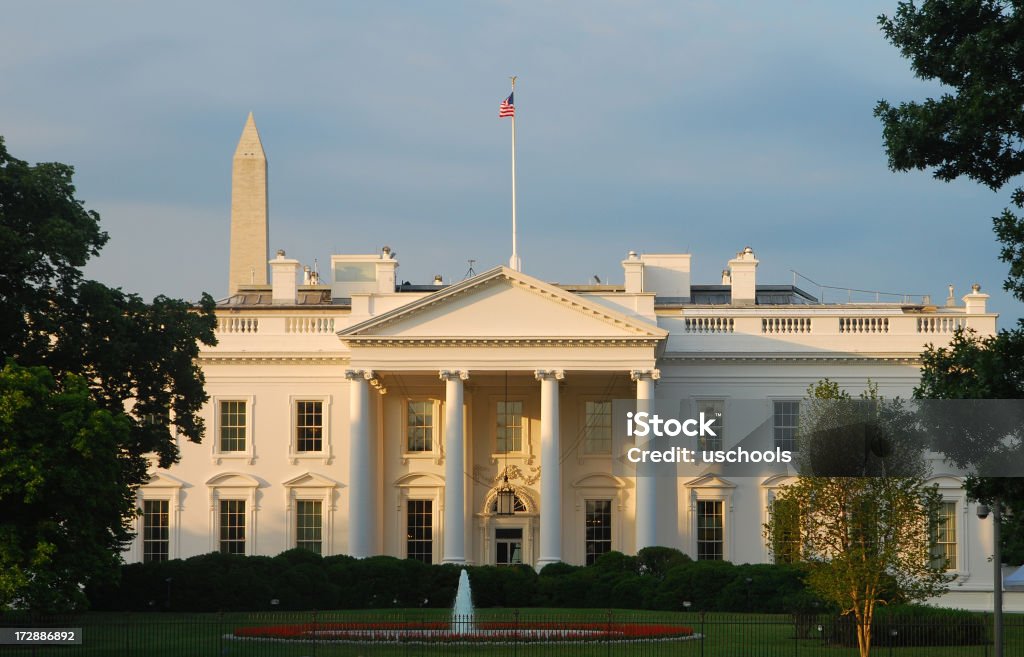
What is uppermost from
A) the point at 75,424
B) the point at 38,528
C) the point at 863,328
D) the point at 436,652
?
the point at 863,328

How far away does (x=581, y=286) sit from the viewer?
67.4m

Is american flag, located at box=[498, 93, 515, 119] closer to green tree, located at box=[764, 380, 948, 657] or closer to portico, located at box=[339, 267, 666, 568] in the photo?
portico, located at box=[339, 267, 666, 568]

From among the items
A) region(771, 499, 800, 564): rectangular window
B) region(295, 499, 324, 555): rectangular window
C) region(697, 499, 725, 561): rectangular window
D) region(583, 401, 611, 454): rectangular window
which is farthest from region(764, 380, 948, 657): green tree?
region(295, 499, 324, 555): rectangular window

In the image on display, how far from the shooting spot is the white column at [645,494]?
184 ft

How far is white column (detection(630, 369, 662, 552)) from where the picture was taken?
5594 cm

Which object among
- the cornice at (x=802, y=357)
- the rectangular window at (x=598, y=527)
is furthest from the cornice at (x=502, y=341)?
the rectangular window at (x=598, y=527)

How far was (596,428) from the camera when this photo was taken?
60312 mm

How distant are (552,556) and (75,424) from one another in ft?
82.4

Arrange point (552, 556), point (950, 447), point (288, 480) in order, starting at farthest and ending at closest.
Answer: point (288, 480), point (552, 556), point (950, 447)

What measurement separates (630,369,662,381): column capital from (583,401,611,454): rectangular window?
4376 millimetres

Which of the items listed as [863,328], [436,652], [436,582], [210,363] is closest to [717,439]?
[863,328]

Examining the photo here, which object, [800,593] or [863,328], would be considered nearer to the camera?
[800,593]

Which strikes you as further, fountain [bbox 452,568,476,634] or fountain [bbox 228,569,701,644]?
fountain [bbox 452,568,476,634]

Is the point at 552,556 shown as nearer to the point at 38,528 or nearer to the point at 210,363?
the point at 210,363
